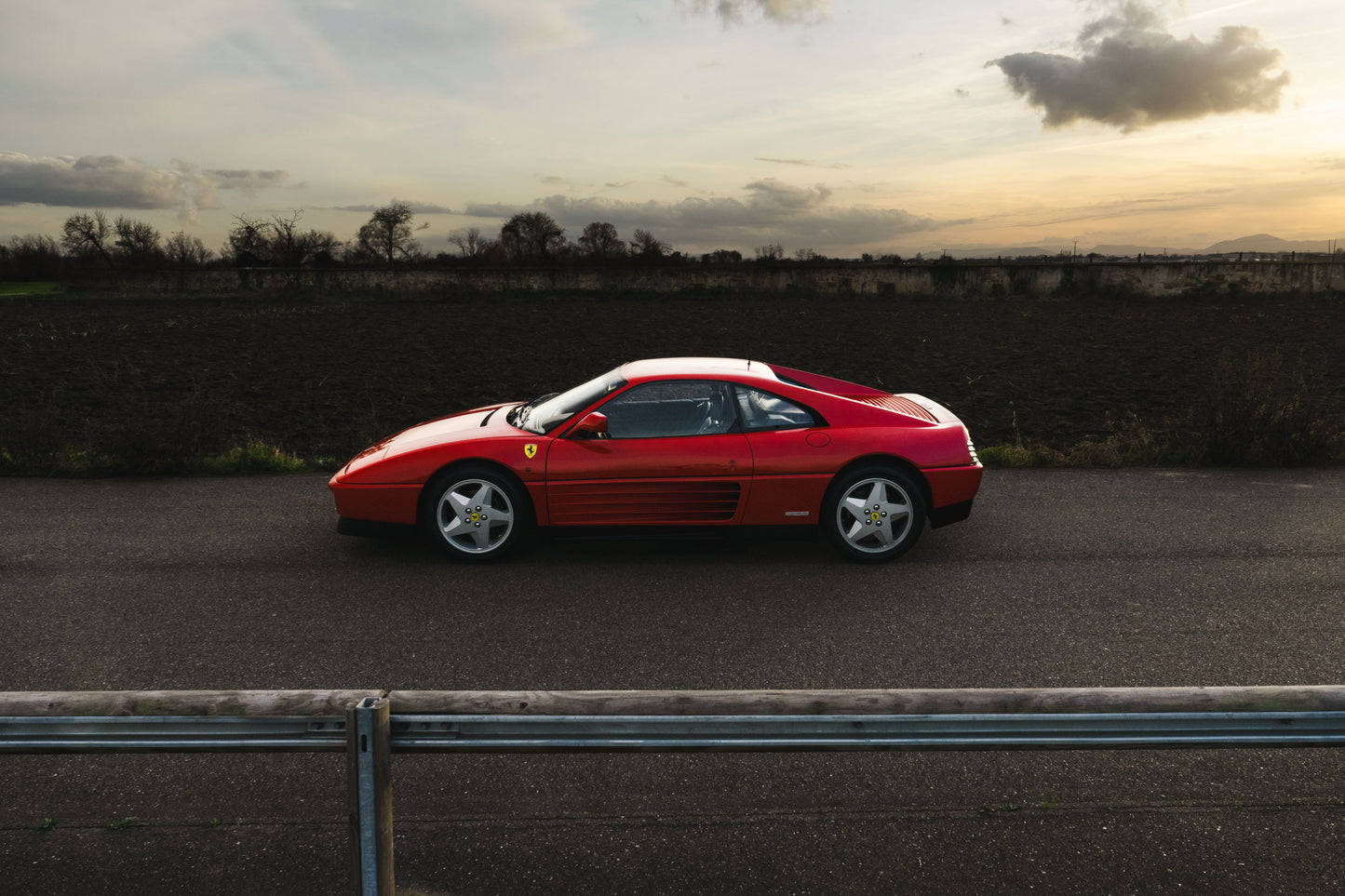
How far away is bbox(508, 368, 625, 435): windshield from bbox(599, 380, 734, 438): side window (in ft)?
0.53

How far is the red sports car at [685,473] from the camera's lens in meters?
5.78

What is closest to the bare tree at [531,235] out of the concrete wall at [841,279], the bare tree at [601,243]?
the bare tree at [601,243]

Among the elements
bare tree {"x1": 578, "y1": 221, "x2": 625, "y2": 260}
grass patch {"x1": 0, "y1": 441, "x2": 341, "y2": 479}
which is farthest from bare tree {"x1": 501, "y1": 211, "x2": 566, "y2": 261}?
grass patch {"x1": 0, "y1": 441, "x2": 341, "y2": 479}

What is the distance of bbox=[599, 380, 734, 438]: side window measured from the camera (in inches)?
232

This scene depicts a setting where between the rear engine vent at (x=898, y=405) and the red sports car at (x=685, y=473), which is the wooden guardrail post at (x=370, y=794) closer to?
the red sports car at (x=685, y=473)

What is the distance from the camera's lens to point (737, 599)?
17.2ft

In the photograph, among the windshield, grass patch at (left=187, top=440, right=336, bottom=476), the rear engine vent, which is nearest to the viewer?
the windshield

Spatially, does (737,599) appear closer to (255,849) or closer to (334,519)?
(255,849)

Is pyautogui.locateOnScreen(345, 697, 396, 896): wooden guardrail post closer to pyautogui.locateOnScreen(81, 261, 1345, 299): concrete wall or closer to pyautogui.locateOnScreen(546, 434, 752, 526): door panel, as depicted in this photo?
pyautogui.locateOnScreen(546, 434, 752, 526): door panel

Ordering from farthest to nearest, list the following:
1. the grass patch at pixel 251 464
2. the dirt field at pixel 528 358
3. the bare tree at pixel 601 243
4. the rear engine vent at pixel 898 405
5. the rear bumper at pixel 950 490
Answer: the bare tree at pixel 601 243 < the dirt field at pixel 528 358 < the grass patch at pixel 251 464 < the rear engine vent at pixel 898 405 < the rear bumper at pixel 950 490

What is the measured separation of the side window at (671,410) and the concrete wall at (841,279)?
47644mm

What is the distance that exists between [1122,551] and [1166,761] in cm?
296

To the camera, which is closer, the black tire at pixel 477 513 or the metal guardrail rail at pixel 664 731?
the metal guardrail rail at pixel 664 731

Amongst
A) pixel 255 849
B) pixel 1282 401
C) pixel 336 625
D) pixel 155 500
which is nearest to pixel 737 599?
pixel 336 625
